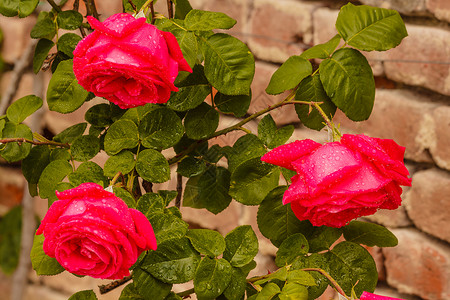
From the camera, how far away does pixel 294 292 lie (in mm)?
461

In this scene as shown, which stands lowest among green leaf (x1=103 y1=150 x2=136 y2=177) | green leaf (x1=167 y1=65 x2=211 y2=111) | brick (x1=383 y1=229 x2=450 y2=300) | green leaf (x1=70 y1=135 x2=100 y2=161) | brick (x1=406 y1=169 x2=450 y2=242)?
brick (x1=383 y1=229 x2=450 y2=300)

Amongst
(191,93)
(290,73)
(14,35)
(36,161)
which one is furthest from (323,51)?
(14,35)

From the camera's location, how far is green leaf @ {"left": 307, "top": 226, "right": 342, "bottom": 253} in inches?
21.2

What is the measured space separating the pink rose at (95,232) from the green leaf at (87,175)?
0.09m

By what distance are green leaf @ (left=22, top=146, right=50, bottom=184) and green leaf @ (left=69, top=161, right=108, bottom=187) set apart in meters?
0.11

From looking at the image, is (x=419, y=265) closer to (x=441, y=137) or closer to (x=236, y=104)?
(x=441, y=137)

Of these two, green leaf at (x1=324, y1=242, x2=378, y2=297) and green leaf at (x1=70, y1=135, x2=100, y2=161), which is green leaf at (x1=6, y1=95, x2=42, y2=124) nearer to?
green leaf at (x1=70, y1=135, x2=100, y2=161)

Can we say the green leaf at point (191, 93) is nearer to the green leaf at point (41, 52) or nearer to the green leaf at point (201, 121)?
the green leaf at point (201, 121)

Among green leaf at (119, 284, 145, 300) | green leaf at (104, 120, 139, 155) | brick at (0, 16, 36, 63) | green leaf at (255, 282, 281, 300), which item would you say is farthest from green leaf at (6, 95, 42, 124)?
brick at (0, 16, 36, 63)

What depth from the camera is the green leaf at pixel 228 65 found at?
53 cm

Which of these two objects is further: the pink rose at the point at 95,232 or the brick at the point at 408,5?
the brick at the point at 408,5

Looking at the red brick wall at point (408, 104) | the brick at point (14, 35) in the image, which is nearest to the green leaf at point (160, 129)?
the red brick wall at point (408, 104)

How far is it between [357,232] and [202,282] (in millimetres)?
176

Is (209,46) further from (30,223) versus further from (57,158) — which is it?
(30,223)
